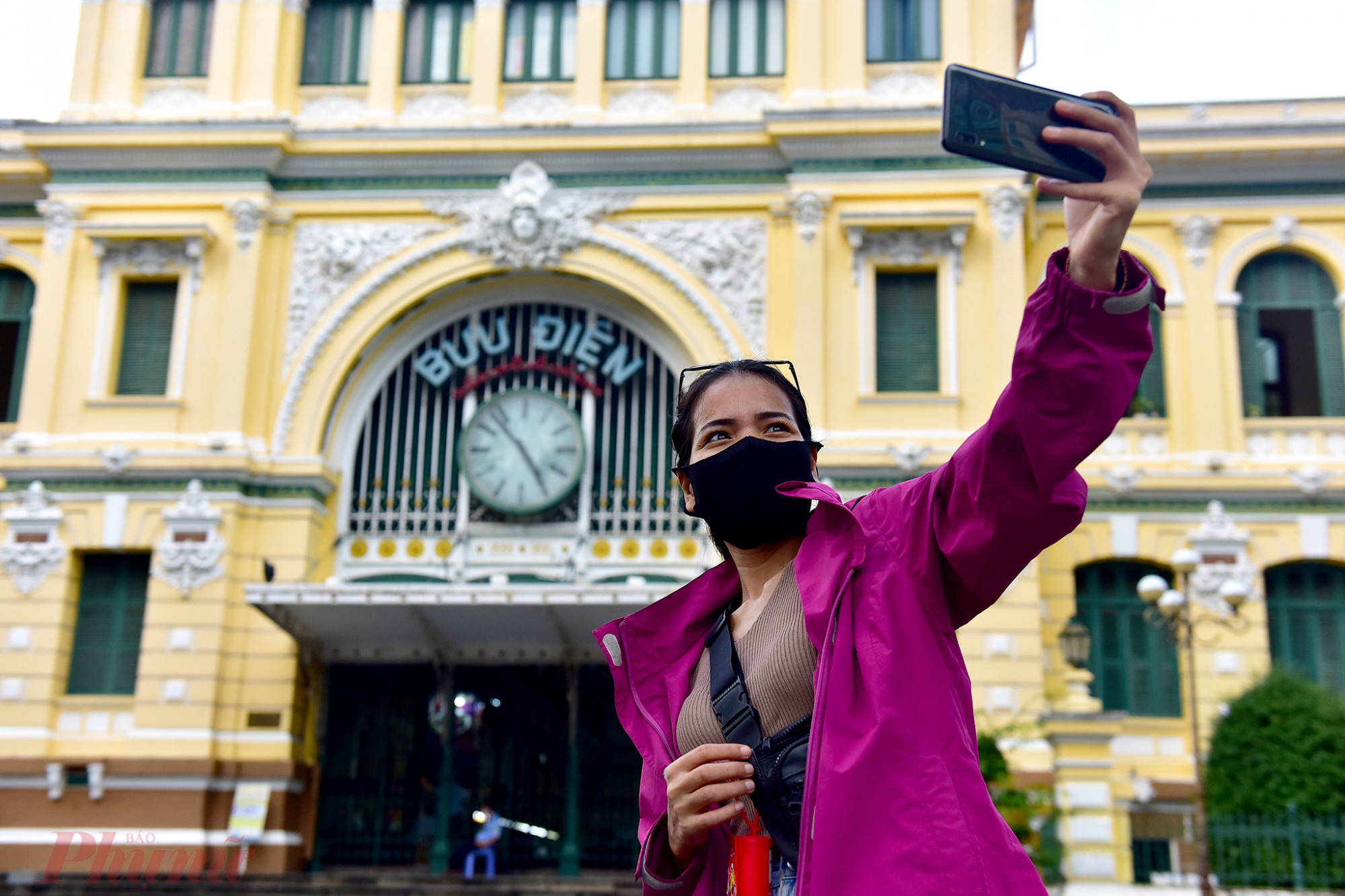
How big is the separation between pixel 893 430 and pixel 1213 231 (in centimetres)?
601

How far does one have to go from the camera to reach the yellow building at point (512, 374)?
57.4 ft

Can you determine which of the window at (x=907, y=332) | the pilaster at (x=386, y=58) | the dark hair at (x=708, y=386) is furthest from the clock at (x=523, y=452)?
the dark hair at (x=708, y=386)

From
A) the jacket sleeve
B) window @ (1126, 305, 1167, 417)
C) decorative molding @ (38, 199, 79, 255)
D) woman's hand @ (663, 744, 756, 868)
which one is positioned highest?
decorative molding @ (38, 199, 79, 255)

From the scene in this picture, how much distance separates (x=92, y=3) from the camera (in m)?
19.8

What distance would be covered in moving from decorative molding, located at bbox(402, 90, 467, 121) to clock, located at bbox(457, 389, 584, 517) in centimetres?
444

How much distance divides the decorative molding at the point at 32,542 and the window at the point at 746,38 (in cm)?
1143

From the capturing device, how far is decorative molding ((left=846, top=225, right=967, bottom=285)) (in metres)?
18.0

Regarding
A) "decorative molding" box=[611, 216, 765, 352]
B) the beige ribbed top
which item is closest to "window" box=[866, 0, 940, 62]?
"decorative molding" box=[611, 216, 765, 352]

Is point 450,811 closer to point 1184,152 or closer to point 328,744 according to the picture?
point 328,744

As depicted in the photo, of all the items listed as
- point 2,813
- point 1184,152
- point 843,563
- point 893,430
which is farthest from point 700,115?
point 843,563

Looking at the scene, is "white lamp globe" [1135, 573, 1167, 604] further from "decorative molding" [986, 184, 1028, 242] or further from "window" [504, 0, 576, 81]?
"window" [504, 0, 576, 81]

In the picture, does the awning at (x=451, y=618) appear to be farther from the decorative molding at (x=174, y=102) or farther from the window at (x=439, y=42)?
the window at (x=439, y=42)

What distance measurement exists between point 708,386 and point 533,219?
16.3 metres


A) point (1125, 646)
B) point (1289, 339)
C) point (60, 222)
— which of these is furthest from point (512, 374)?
point (1289, 339)
